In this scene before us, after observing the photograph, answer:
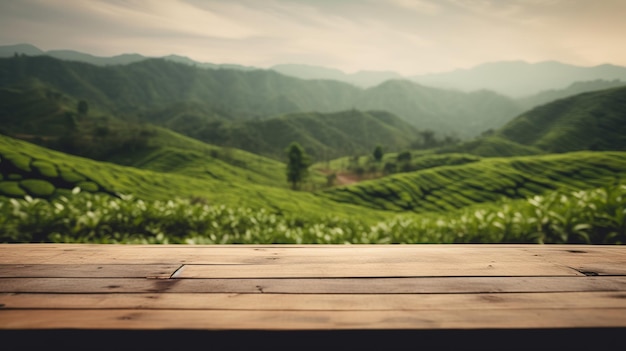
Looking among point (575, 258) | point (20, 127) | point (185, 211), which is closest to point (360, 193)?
point (185, 211)

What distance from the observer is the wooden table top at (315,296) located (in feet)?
3.94

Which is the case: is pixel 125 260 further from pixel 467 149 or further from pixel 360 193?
pixel 467 149

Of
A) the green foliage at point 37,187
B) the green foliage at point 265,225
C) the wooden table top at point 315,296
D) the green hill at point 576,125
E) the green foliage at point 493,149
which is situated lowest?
the green foliage at point 37,187

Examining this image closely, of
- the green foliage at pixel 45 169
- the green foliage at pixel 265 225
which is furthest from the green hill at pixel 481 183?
the green foliage at pixel 265 225

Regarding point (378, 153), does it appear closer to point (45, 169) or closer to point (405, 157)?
point (405, 157)

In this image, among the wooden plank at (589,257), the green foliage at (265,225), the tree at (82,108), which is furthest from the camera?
the tree at (82,108)

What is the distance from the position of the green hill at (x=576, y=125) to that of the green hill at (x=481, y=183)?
51.2 m

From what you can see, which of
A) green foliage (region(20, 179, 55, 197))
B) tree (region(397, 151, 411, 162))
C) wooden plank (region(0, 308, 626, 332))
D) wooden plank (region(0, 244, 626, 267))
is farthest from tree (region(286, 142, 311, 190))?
wooden plank (region(0, 308, 626, 332))

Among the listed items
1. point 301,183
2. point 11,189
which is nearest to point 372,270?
point 11,189

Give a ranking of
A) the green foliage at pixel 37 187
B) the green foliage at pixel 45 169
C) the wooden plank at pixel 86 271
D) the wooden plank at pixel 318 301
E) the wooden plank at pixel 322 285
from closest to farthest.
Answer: the wooden plank at pixel 318 301 → the wooden plank at pixel 322 285 → the wooden plank at pixel 86 271 → the green foliage at pixel 37 187 → the green foliage at pixel 45 169

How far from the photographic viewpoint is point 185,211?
657 centimetres

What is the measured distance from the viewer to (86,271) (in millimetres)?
1751

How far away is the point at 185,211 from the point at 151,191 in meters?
16.1

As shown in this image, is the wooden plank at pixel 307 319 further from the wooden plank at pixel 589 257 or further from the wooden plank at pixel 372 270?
the wooden plank at pixel 589 257
